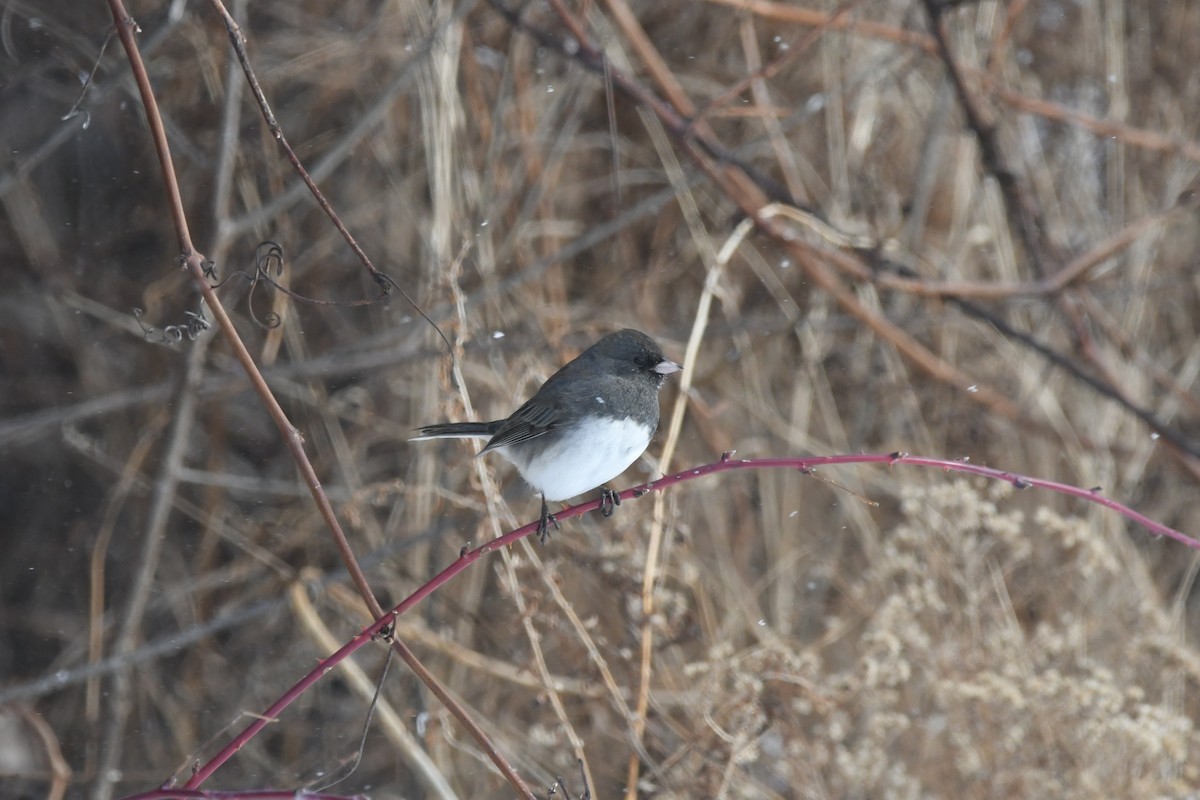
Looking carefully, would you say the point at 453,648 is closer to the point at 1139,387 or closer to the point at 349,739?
the point at 349,739

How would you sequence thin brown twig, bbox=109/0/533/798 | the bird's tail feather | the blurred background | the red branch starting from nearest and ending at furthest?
the red branch < thin brown twig, bbox=109/0/533/798 < the bird's tail feather < the blurred background

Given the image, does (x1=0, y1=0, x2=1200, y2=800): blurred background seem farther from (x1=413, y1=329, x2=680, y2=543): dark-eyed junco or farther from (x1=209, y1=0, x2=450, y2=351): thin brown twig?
(x1=209, y1=0, x2=450, y2=351): thin brown twig

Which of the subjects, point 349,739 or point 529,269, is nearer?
point 529,269

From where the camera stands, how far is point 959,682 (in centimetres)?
283

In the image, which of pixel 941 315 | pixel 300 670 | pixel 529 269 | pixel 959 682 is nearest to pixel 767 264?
pixel 941 315

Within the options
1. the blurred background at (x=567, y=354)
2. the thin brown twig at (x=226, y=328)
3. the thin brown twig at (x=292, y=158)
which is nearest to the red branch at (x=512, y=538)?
the thin brown twig at (x=226, y=328)

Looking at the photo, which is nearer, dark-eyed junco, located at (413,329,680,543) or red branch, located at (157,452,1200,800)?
red branch, located at (157,452,1200,800)

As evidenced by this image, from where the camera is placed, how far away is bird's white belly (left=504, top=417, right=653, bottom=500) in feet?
7.76

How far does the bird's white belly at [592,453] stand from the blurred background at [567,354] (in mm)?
505

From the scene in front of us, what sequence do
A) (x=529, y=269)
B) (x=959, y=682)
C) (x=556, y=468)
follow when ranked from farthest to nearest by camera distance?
(x=529, y=269) → (x=959, y=682) → (x=556, y=468)

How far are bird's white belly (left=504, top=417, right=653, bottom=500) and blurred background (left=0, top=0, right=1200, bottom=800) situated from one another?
505 millimetres

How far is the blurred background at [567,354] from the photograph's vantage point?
3264mm

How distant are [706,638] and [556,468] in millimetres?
1080

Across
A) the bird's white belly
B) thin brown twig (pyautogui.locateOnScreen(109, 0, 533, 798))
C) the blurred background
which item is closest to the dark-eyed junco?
the bird's white belly
